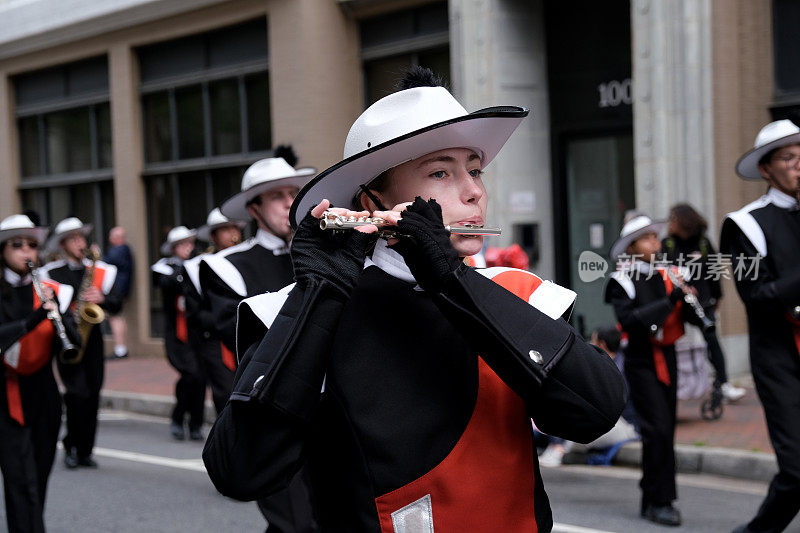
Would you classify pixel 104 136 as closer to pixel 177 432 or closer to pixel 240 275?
pixel 177 432

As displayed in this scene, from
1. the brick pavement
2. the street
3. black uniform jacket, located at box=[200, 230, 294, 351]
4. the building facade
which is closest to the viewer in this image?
black uniform jacket, located at box=[200, 230, 294, 351]

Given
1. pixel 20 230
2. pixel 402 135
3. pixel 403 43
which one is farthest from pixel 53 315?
pixel 403 43

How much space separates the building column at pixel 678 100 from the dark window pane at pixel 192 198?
829 cm

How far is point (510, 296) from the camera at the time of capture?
7.59 ft

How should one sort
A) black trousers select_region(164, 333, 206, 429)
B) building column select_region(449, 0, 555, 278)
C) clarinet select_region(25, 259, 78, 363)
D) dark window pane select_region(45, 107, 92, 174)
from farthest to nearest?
dark window pane select_region(45, 107, 92, 174) → building column select_region(449, 0, 555, 278) → black trousers select_region(164, 333, 206, 429) → clarinet select_region(25, 259, 78, 363)

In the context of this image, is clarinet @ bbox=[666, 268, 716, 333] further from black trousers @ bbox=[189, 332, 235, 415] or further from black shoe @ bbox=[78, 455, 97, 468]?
black shoe @ bbox=[78, 455, 97, 468]

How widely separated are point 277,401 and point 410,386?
0.28 metres

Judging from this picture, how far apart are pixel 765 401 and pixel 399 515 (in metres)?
3.85

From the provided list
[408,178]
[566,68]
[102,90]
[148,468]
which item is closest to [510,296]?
[408,178]

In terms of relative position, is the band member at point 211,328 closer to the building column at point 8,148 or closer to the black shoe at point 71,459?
the black shoe at point 71,459

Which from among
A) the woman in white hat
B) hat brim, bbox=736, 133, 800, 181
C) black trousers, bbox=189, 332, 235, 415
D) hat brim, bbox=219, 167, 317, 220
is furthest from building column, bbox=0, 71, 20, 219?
hat brim, bbox=736, 133, 800, 181

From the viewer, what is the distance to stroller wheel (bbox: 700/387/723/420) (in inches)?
386

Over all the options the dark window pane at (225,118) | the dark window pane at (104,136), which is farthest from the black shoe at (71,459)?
the dark window pane at (104,136)

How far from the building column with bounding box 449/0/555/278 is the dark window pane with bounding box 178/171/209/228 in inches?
222
